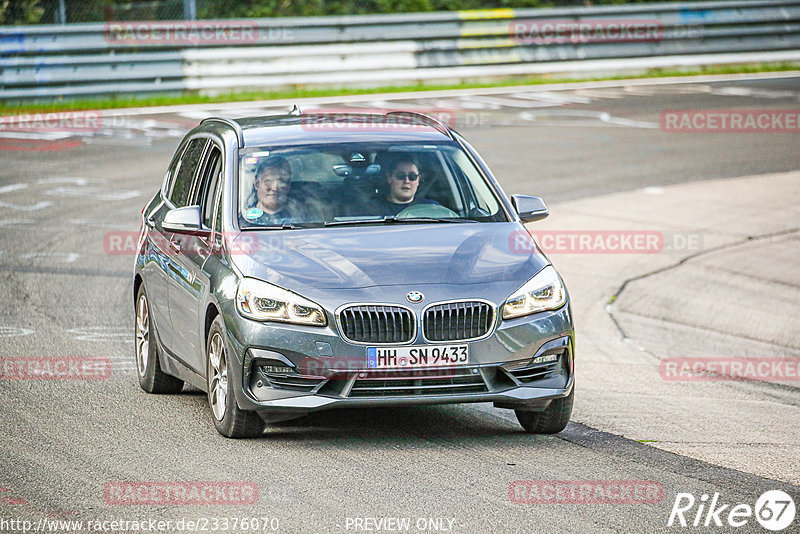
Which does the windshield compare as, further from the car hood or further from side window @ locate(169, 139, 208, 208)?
side window @ locate(169, 139, 208, 208)

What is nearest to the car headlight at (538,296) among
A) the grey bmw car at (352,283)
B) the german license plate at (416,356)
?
the grey bmw car at (352,283)

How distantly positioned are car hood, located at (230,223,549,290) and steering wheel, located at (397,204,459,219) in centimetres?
17

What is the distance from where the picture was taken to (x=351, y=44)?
2803 centimetres

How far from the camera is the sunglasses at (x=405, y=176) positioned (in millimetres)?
8492

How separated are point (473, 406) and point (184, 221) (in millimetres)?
2258

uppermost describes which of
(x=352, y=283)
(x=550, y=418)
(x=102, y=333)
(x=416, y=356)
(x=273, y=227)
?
(x=273, y=227)

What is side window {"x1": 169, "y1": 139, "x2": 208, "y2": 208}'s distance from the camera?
9281 mm

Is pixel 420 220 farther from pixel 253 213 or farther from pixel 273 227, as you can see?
pixel 253 213

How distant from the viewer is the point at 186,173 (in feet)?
31.0
